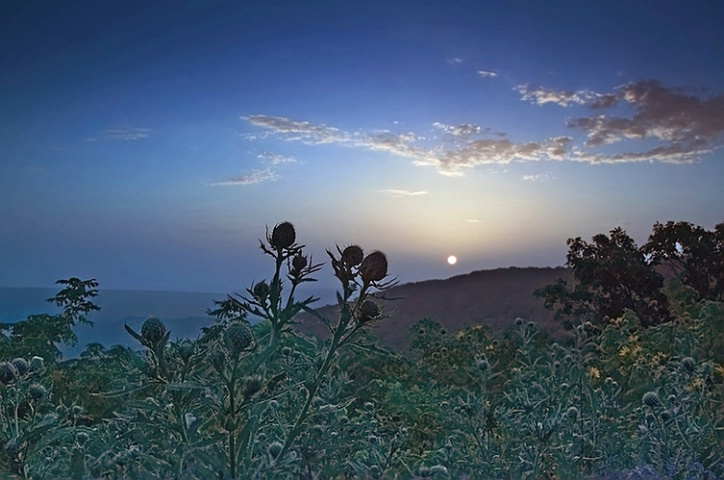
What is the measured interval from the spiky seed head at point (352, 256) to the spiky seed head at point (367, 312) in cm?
14

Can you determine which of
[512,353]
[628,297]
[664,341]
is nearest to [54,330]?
[512,353]

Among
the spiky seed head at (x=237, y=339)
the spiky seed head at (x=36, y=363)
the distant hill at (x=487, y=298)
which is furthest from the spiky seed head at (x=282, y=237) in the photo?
→ the distant hill at (x=487, y=298)

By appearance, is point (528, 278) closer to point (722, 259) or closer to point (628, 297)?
point (628, 297)

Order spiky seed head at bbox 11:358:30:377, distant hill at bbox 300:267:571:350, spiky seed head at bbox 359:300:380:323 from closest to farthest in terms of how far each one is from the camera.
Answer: spiky seed head at bbox 359:300:380:323
spiky seed head at bbox 11:358:30:377
distant hill at bbox 300:267:571:350

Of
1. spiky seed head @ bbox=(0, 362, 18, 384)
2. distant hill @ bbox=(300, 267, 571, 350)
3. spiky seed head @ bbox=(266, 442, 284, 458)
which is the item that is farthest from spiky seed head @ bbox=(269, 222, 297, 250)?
distant hill @ bbox=(300, 267, 571, 350)

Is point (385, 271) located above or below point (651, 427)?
above

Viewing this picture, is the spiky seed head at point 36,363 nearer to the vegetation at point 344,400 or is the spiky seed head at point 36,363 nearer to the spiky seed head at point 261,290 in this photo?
the vegetation at point 344,400

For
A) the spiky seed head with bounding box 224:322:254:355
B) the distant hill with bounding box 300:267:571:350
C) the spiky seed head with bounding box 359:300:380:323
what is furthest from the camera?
the distant hill with bounding box 300:267:571:350

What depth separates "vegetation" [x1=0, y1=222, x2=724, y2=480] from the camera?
1.62 meters

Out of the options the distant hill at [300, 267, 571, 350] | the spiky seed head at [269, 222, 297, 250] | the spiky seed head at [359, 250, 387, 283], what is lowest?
the distant hill at [300, 267, 571, 350]

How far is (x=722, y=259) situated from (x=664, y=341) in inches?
237

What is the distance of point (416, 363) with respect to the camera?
718cm

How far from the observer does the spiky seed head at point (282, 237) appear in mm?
2004

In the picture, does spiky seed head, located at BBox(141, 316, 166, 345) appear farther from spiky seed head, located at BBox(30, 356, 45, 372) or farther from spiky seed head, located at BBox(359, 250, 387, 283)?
spiky seed head, located at BBox(30, 356, 45, 372)
